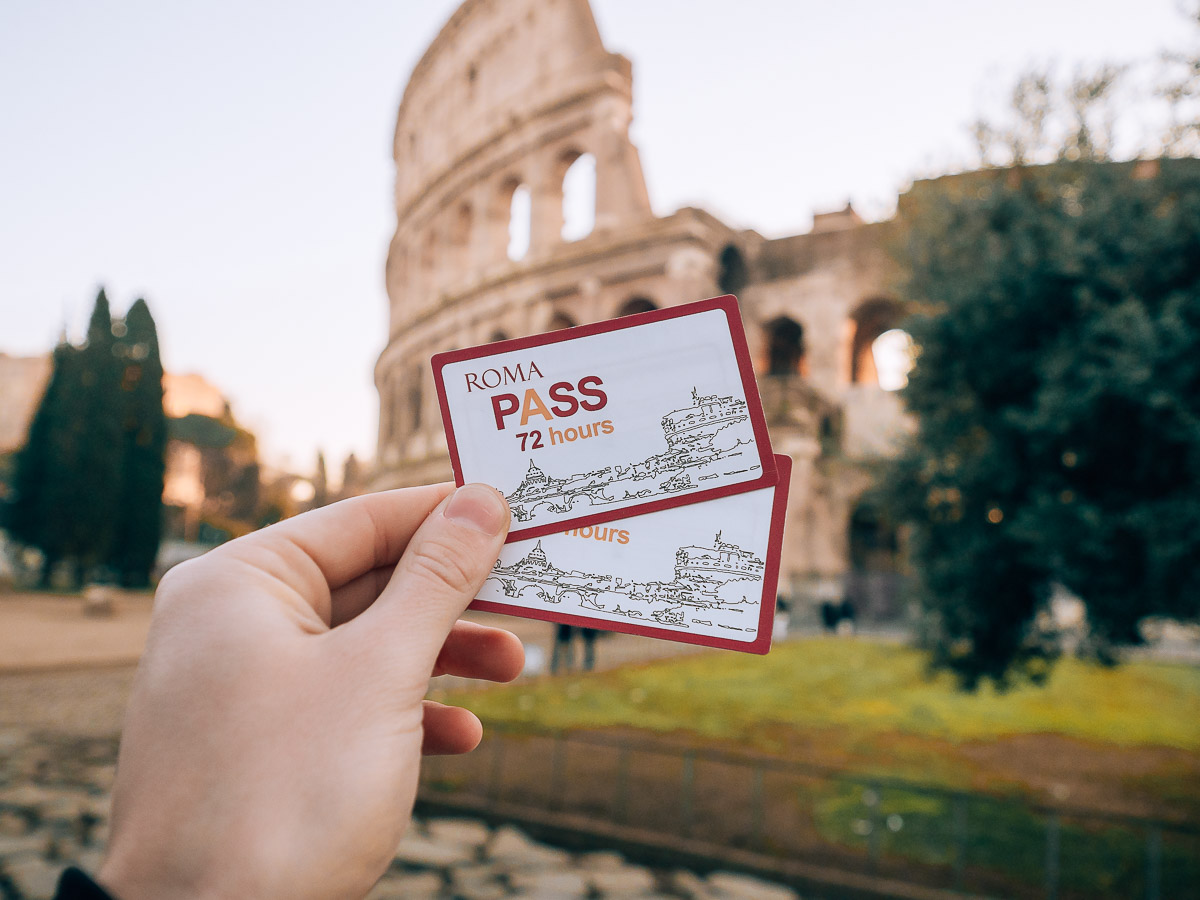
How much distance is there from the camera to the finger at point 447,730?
5.88 ft

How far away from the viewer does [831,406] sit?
23.3 metres

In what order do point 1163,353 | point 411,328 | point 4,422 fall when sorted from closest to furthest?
point 1163,353 < point 411,328 < point 4,422

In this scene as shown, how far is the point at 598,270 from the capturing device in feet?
81.1

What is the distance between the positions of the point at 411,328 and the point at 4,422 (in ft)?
157

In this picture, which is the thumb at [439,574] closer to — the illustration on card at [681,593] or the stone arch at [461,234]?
the illustration on card at [681,593]

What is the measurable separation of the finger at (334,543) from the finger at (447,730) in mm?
319

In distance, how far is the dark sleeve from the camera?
3.54ft

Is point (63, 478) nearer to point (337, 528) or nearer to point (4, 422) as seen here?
point (337, 528)

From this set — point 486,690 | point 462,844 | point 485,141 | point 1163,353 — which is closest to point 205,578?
point 462,844

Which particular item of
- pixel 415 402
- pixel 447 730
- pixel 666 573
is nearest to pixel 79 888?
pixel 447 730

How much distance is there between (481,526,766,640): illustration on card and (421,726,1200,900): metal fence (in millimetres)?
4580

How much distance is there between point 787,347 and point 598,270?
313 inches

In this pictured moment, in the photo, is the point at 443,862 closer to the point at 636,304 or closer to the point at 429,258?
the point at 636,304

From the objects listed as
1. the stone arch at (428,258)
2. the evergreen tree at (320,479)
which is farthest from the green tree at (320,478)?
the stone arch at (428,258)
